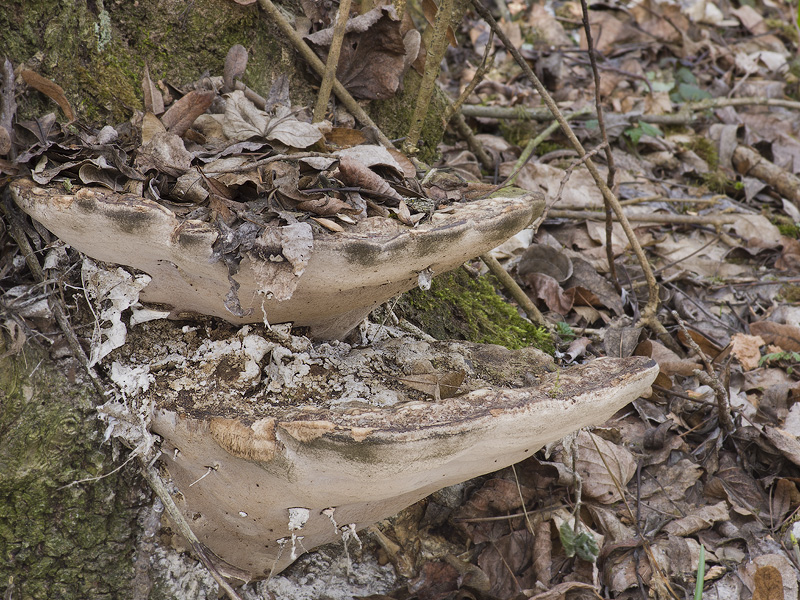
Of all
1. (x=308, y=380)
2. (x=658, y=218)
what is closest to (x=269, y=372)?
(x=308, y=380)

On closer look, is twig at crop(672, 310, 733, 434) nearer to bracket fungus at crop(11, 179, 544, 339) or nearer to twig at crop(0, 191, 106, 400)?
bracket fungus at crop(11, 179, 544, 339)

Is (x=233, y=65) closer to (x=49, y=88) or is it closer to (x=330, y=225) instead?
(x=49, y=88)

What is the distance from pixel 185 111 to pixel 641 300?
245cm

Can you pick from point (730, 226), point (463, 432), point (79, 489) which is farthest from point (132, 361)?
point (730, 226)

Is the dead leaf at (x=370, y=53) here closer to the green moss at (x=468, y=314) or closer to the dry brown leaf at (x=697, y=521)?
the green moss at (x=468, y=314)

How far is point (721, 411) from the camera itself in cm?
256

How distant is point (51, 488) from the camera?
1.78m

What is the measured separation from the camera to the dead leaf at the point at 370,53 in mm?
2133

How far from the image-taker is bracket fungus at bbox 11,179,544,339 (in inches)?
52.5

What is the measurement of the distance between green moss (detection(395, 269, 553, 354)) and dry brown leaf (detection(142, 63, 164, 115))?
1069 millimetres

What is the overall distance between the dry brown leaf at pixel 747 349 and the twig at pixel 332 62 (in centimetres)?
224

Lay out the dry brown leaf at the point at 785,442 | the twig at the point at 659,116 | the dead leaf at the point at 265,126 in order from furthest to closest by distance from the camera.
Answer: the twig at the point at 659,116 → the dry brown leaf at the point at 785,442 → the dead leaf at the point at 265,126

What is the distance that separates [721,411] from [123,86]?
2.50m

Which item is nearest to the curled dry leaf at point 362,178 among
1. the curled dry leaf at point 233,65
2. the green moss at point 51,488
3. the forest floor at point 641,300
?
the forest floor at point 641,300
